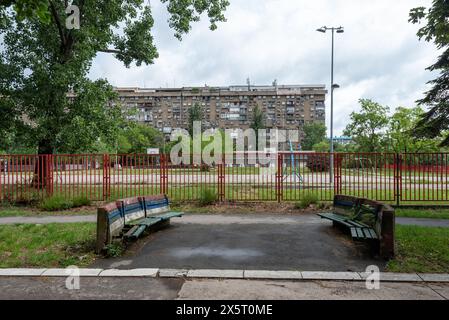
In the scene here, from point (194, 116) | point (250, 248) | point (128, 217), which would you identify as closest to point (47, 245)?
point (128, 217)

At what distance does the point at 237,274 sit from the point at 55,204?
8794mm

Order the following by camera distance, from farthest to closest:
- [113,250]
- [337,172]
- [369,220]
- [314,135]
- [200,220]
Answer: [314,135], [337,172], [200,220], [369,220], [113,250]

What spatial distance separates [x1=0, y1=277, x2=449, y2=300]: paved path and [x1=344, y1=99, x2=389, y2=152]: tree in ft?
140

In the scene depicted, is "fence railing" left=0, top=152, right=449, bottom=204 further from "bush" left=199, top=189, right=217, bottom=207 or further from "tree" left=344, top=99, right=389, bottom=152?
"tree" left=344, top=99, right=389, bottom=152

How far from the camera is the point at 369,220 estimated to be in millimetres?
7418

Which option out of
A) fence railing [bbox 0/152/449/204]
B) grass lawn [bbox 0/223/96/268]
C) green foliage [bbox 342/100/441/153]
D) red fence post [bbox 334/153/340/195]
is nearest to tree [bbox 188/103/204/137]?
green foliage [bbox 342/100/441/153]

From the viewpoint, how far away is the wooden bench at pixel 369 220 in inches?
246

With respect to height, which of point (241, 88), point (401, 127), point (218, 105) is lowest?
point (401, 127)

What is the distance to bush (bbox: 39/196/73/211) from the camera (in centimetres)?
1180

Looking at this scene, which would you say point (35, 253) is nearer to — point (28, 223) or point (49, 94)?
point (28, 223)

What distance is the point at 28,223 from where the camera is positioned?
945cm

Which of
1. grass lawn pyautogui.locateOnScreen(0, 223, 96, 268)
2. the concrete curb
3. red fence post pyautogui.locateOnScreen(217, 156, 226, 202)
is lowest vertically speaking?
the concrete curb

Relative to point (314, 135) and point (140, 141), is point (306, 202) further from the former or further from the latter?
point (314, 135)

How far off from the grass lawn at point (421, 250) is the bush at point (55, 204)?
1034cm
